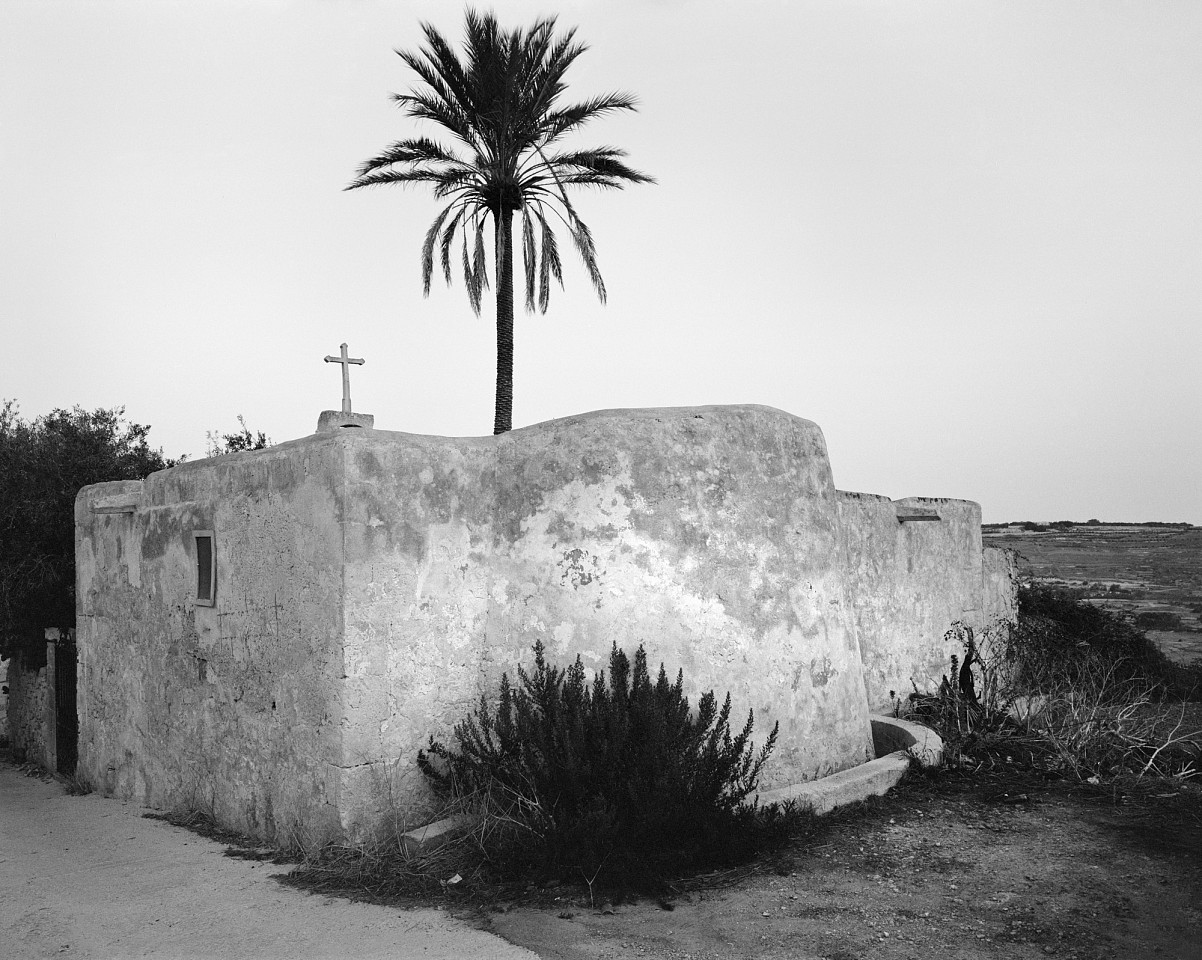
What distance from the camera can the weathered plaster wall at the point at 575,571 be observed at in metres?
5.78

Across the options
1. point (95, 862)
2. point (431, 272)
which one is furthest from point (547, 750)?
point (431, 272)

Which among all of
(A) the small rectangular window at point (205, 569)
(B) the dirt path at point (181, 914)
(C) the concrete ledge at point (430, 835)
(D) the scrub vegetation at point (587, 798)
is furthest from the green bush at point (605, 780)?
(A) the small rectangular window at point (205, 569)

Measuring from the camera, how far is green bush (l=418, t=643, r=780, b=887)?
5.02 m

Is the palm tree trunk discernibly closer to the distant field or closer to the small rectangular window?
the small rectangular window

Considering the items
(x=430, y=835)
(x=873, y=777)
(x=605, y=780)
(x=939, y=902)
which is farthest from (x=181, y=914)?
(x=873, y=777)

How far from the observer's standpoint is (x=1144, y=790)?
6.50m

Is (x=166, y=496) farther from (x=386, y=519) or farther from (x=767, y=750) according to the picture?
(x=767, y=750)

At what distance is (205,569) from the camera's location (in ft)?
23.4

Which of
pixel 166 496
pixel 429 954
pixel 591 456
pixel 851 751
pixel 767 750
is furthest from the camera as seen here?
pixel 166 496

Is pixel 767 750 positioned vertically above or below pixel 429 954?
above

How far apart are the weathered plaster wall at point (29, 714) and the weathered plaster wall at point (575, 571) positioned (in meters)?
7.31

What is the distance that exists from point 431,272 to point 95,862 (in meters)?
12.2

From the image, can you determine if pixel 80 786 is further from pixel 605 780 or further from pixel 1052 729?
pixel 1052 729

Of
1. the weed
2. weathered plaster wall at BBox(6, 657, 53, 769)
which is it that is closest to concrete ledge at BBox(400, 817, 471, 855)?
the weed
